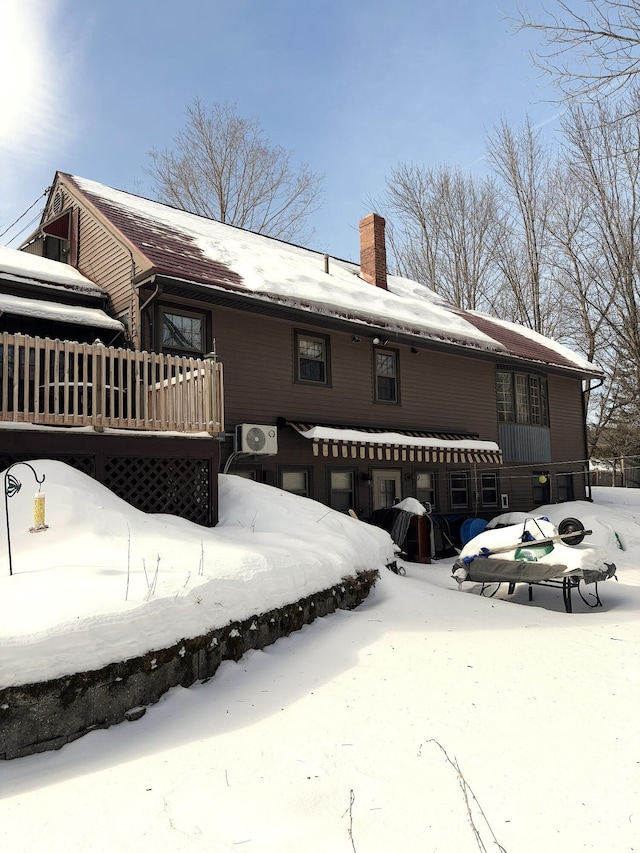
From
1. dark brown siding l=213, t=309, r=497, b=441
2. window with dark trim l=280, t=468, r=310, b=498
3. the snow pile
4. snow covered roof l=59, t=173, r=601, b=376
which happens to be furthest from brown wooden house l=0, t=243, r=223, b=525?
window with dark trim l=280, t=468, r=310, b=498

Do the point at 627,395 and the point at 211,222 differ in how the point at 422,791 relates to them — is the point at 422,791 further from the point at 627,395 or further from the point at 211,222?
the point at 627,395

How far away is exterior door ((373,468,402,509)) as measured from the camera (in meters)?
14.6

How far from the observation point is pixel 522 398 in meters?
19.0

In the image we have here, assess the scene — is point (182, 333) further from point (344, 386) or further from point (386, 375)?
point (386, 375)

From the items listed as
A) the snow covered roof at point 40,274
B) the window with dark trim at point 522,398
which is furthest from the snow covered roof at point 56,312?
the window with dark trim at point 522,398

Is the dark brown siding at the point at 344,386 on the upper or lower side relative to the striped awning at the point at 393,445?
upper

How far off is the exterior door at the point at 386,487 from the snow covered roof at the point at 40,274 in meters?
7.54

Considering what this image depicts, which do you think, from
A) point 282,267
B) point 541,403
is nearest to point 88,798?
point 282,267

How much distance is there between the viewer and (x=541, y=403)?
19.6 meters

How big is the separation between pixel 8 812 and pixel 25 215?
1754 cm

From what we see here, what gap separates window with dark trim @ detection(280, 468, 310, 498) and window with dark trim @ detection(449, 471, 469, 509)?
4987 millimetres

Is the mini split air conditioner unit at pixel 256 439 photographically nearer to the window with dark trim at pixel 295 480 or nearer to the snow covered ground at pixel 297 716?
the window with dark trim at pixel 295 480

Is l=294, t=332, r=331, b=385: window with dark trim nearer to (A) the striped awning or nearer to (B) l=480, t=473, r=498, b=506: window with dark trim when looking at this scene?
(A) the striped awning

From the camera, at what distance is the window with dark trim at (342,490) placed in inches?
538
